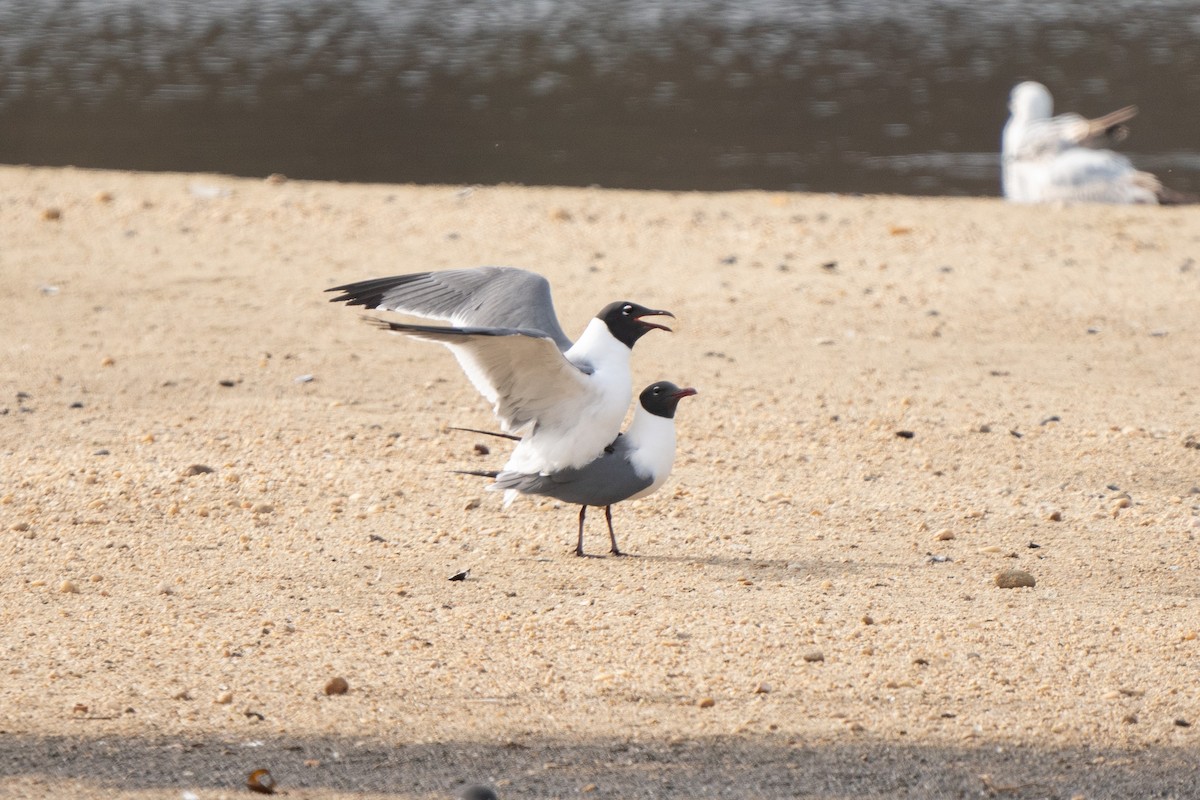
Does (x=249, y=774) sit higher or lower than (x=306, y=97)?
higher

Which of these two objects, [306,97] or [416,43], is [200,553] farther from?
[416,43]

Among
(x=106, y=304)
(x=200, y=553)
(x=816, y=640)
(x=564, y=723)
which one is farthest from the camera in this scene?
(x=106, y=304)

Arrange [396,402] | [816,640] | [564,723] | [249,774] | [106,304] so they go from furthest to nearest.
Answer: [106,304] → [396,402] → [816,640] → [564,723] → [249,774]

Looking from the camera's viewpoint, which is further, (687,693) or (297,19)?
(297,19)

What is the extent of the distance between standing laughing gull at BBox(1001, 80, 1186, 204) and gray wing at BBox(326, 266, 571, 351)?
26.5 feet

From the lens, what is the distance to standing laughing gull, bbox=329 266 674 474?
4.50 meters

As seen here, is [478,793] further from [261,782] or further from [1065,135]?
[1065,135]


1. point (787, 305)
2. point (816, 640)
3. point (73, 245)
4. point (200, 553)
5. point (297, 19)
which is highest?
point (816, 640)

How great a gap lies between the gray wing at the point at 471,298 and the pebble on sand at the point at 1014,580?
1.54 meters

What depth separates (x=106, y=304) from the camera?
8.32 meters

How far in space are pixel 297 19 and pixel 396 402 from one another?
1904cm

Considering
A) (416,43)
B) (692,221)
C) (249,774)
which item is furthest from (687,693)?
(416,43)

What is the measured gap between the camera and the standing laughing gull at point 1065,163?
39.6 feet

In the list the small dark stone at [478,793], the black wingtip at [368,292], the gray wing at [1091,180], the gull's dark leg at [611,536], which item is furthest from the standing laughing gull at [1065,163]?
the small dark stone at [478,793]
